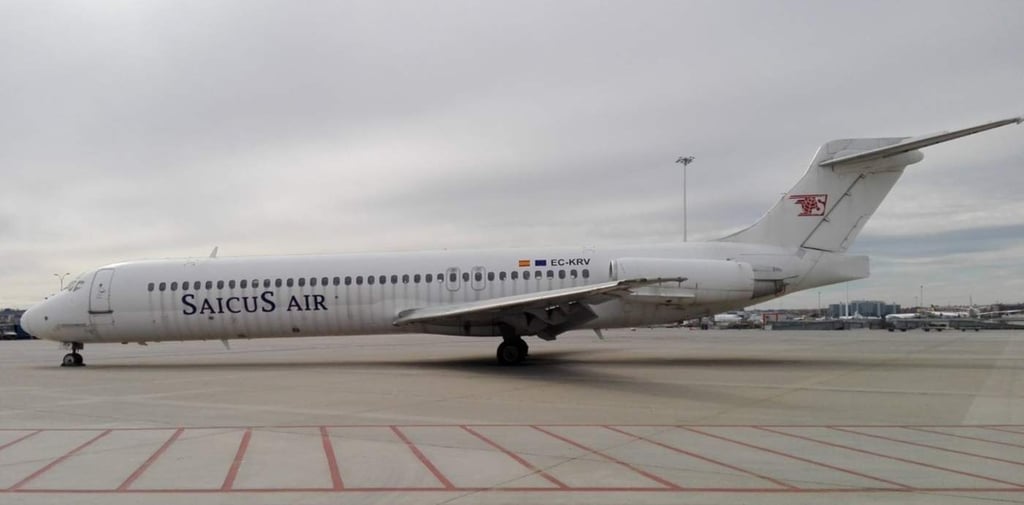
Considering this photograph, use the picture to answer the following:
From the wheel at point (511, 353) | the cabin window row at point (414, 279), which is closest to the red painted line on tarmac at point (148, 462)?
the wheel at point (511, 353)

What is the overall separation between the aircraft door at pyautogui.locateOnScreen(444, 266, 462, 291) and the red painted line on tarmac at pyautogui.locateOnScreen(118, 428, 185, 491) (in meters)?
10.6

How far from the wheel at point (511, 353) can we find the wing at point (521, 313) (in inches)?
17.5

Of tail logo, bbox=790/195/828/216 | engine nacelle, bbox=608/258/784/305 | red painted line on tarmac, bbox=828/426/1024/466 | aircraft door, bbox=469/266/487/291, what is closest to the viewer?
red painted line on tarmac, bbox=828/426/1024/466

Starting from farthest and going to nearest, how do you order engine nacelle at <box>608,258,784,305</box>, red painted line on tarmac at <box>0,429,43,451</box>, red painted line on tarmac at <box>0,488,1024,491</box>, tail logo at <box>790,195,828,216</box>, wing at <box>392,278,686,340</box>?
tail logo at <box>790,195,828,216</box>, engine nacelle at <box>608,258,784,305</box>, wing at <box>392,278,686,340</box>, red painted line on tarmac at <box>0,429,43,451</box>, red painted line on tarmac at <box>0,488,1024,491</box>

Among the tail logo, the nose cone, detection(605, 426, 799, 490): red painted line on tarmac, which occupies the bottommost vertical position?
detection(605, 426, 799, 490): red painted line on tarmac

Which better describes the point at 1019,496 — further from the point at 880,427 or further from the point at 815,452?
the point at 880,427

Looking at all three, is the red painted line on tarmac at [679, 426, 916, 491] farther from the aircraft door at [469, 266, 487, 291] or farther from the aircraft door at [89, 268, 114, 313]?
the aircraft door at [89, 268, 114, 313]

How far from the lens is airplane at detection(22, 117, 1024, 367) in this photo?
18.5 metres

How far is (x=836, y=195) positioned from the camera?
18938 millimetres

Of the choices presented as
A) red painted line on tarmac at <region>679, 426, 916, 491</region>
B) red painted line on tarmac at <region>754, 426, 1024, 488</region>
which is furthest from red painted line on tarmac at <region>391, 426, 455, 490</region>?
red painted line on tarmac at <region>754, 426, 1024, 488</region>

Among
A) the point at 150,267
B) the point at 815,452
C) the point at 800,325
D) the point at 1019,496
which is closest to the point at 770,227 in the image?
the point at 815,452

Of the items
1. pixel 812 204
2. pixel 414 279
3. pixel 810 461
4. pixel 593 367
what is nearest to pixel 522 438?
pixel 810 461

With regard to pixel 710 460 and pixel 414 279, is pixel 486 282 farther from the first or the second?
pixel 710 460

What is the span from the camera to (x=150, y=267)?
21.0 m
